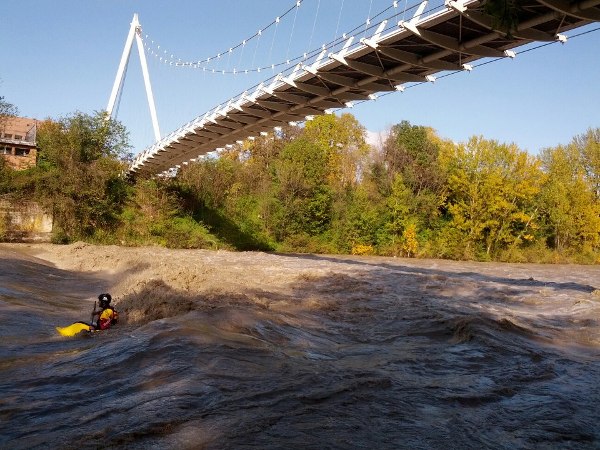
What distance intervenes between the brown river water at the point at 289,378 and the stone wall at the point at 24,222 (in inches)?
1021

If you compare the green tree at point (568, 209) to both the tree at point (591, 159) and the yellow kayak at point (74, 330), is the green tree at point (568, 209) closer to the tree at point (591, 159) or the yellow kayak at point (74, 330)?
the tree at point (591, 159)

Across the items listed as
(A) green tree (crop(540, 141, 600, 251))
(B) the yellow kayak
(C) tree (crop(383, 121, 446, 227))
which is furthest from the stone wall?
(A) green tree (crop(540, 141, 600, 251))

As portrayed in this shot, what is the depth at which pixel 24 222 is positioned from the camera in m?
35.8

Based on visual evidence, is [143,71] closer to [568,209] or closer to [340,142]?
[340,142]

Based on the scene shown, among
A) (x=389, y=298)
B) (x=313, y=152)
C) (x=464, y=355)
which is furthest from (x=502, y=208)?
(x=464, y=355)

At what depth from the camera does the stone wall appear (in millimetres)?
34750

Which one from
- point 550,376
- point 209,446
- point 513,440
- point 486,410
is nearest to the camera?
point 209,446

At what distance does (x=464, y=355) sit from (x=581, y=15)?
29.5 ft

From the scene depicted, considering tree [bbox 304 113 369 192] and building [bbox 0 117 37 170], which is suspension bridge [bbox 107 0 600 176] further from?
tree [bbox 304 113 369 192]

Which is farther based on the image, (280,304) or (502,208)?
(502,208)

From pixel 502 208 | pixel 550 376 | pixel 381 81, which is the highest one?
pixel 381 81

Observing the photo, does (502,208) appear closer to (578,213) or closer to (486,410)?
(578,213)

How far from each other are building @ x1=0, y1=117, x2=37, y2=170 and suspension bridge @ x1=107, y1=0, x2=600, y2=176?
56.3 feet

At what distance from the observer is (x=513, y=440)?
13.8 ft
